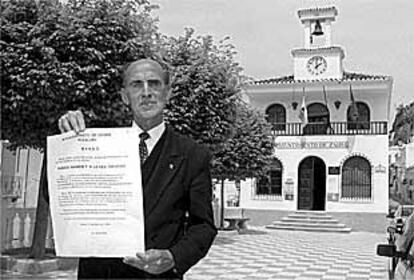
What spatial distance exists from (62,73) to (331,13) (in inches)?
583

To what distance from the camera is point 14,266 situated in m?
7.33

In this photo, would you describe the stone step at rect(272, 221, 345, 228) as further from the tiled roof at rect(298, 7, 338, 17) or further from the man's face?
the man's face

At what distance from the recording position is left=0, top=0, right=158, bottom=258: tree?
6305 millimetres

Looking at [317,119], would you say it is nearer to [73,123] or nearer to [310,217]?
[310,217]

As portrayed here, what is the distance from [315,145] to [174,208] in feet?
59.8

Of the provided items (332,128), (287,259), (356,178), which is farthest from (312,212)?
(287,259)

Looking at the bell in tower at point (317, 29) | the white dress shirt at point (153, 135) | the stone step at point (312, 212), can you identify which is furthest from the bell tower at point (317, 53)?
the white dress shirt at point (153, 135)

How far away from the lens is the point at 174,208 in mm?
1813

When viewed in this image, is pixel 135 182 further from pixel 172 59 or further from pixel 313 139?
pixel 313 139

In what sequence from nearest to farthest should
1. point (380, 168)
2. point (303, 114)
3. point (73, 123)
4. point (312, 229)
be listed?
point (73, 123), point (312, 229), point (380, 168), point (303, 114)

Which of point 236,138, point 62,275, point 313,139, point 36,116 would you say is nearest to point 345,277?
point 62,275

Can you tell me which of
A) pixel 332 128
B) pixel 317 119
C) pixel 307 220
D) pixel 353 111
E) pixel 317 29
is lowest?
pixel 307 220

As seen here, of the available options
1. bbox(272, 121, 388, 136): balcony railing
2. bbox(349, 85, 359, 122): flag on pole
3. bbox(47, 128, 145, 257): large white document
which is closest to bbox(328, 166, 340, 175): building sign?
bbox(272, 121, 388, 136): balcony railing

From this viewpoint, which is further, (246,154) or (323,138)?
(323,138)
